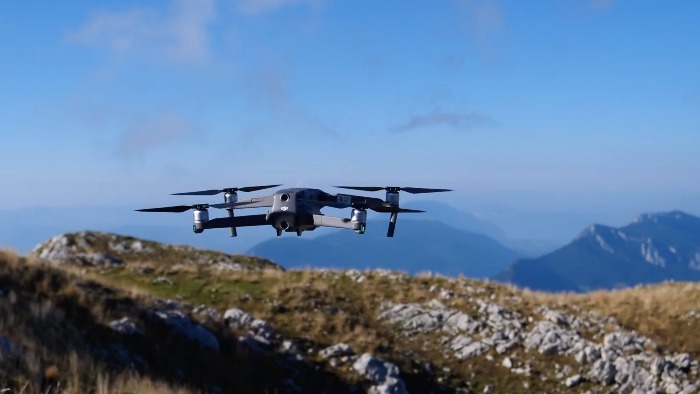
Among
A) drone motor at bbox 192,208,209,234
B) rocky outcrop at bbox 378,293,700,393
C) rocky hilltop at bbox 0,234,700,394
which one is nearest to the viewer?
drone motor at bbox 192,208,209,234

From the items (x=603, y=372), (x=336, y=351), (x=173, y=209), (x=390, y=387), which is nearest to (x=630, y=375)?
(x=603, y=372)

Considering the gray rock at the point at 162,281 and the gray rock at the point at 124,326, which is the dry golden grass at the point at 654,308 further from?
the gray rock at the point at 124,326

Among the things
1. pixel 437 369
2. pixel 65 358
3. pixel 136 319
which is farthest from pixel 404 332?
pixel 65 358

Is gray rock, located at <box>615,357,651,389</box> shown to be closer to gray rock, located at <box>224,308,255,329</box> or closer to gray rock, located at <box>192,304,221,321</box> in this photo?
gray rock, located at <box>224,308,255,329</box>

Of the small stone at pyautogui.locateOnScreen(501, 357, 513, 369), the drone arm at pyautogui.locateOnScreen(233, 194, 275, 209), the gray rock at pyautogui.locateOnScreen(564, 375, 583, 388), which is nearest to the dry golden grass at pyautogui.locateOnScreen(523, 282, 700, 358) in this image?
the gray rock at pyautogui.locateOnScreen(564, 375, 583, 388)

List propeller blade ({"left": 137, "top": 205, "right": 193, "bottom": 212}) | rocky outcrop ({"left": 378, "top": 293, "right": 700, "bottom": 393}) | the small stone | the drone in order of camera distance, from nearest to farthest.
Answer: propeller blade ({"left": 137, "top": 205, "right": 193, "bottom": 212}) → the drone → rocky outcrop ({"left": 378, "top": 293, "right": 700, "bottom": 393}) → the small stone

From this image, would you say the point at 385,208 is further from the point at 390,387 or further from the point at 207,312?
the point at 207,312

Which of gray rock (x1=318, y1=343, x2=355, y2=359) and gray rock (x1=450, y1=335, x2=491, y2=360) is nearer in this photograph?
gray rock (x1=318, y1=343, x2=355, y2=359)
